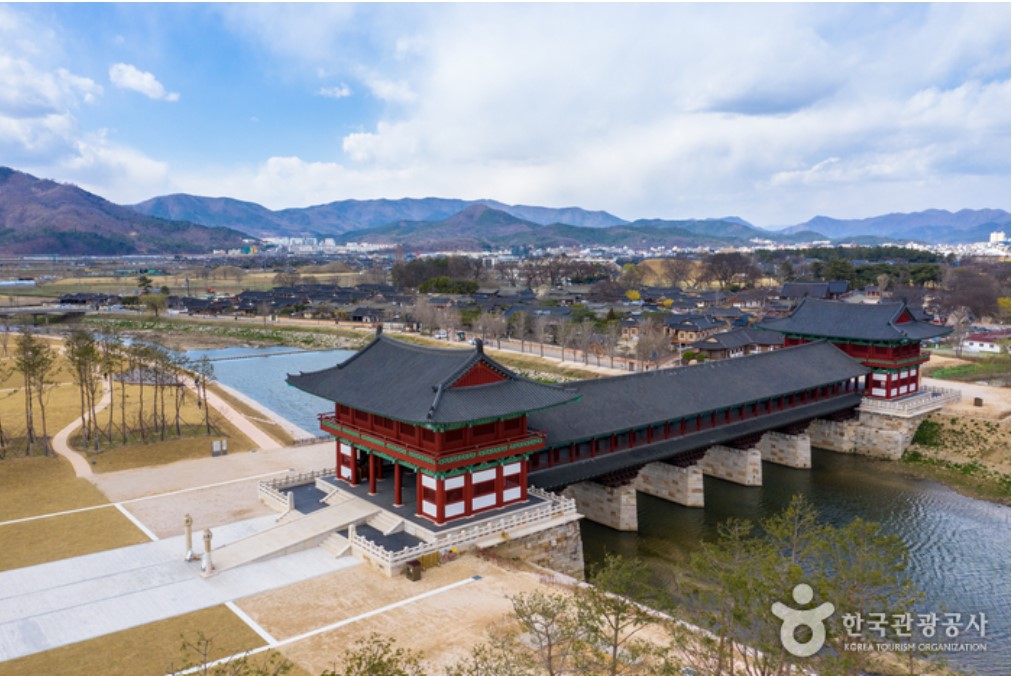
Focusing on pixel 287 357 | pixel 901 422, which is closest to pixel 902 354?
pixel 901 422

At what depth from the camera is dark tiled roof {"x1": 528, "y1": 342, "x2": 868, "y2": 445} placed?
3644cm

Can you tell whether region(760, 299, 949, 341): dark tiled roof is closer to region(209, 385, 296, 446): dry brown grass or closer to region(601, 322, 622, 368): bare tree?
region(601, 322, 622, 368): bare tree

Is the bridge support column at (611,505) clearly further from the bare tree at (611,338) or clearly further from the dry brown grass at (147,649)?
the bare tree at (611,338)

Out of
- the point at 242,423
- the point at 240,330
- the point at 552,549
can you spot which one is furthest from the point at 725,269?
the point at 552,549

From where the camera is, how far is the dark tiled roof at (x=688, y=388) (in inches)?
1435

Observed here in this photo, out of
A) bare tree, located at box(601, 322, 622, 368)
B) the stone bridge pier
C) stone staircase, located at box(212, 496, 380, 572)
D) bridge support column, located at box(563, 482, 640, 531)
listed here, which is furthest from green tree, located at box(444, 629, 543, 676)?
bare tree, located at box(601, 322, 622, 368)

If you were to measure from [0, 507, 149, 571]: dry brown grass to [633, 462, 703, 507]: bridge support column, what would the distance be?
2835 cm

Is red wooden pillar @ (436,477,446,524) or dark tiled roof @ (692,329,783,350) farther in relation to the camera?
dark tiled roof @ (692,329,783,350)

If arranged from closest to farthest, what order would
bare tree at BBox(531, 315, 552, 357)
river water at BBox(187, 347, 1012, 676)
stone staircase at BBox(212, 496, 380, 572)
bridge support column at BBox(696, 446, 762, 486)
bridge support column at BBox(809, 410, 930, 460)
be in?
1. stone staircase at BBox(212, 496, 380, 572)
2. river water at BBox(187, 347, 1012, 676)
3. bridge support column at BBox(696, 446, 762, 486)
4. bridge support column at BBox(809, 410, 930, 460)
5. bare tree at BBox(531, 315, 552, 357)

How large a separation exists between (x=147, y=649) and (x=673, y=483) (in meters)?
29.2

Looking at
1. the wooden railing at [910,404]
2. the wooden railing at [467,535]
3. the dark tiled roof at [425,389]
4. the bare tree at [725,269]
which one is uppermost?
the bare tree at [725,269]

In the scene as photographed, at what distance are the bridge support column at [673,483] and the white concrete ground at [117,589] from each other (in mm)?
20770

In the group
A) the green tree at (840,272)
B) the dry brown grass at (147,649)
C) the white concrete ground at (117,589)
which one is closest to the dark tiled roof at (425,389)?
the white concrete ground at (117,589)

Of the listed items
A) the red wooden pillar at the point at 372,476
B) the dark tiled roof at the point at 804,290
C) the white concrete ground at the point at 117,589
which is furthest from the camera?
the dark tiled roof at the point at 804,290
